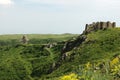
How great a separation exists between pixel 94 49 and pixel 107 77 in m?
135

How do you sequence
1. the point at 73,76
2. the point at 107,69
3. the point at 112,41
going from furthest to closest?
the point at 112,41 < the point at 107,69 < the point at 73,76

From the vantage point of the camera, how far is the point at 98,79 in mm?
22312

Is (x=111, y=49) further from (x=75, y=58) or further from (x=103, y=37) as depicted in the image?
(x=103, y=37)

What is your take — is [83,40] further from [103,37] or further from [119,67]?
[119,67]

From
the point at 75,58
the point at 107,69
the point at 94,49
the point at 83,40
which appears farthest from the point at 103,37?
the point at 107,69

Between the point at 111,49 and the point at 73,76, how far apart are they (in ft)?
419

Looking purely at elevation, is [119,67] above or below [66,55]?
above

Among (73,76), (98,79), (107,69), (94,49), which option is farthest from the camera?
(94,49)

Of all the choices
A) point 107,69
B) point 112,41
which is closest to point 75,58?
point 112,41

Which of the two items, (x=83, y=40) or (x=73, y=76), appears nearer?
(x=73, y=76)

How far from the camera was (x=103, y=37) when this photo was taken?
7229 inches

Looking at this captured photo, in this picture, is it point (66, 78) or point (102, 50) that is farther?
point (102, 50)

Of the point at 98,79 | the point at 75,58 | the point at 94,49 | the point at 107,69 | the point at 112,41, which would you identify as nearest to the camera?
the point at 98,79

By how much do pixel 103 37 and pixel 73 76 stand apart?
161 meters
